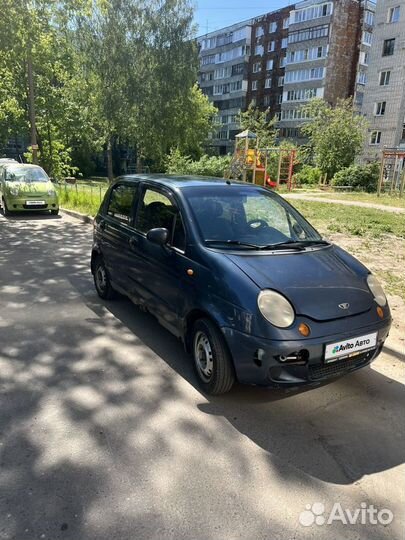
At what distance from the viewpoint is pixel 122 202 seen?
5238 mm

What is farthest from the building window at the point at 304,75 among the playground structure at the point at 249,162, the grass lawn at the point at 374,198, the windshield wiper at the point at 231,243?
the windshield wiper at the point at 231,243

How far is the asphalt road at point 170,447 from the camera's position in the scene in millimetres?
2336

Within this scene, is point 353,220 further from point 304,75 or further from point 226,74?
point 226,74

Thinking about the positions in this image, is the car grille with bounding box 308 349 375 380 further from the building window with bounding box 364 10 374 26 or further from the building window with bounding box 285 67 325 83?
the building window with bounding box 364 10 374 26

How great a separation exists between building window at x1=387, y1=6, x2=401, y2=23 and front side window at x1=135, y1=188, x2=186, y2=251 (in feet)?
133

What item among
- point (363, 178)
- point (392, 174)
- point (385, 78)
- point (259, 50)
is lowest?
point (363, 178)

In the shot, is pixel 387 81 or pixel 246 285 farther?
pixel 387 81

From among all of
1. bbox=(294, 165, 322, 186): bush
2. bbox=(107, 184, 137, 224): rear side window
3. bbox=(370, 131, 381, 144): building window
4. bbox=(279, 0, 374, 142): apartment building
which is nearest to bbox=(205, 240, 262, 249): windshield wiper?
bbox=(107, 184, 137, 224): rear side window

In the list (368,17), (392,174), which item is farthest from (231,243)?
(368,17)

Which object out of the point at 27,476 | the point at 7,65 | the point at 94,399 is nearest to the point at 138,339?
the point at 94,399

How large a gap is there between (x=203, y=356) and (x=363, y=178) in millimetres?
26669

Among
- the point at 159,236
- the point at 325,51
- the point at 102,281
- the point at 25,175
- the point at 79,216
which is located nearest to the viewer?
the point at 159,236

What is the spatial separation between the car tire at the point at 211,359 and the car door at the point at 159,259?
0.38m

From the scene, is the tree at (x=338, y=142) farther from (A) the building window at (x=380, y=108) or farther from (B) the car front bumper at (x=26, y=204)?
(B) the car front bumper at (x=26, y=204)
